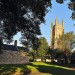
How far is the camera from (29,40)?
25531 millimetres

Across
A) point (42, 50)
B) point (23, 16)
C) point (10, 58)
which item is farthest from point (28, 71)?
point (42, 50)

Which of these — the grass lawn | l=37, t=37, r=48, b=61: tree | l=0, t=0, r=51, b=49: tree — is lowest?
the grass lawn

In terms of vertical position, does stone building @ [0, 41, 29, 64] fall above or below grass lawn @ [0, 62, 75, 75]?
above

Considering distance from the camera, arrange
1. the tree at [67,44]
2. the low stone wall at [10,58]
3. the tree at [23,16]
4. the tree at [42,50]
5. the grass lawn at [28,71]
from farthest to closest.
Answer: the tree at [67,44], the tree at [42,50], the low stone wall at [10,58], the grass lawn at [28,71], the tree at [23,16]

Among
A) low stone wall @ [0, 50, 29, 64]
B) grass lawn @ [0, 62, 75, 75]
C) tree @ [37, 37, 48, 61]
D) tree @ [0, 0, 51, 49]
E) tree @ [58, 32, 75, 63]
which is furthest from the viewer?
tree @ [58, 32, 75, 63]

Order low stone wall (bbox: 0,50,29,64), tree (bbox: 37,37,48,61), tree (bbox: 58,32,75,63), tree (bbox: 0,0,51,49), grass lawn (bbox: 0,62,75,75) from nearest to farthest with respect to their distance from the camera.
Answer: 1. tree (bbox: 0,0,51,49)
2. grass lawn (bbox: 0,62,75,75)
3. low stone wall (bbox: 0,50,29,64)
4. tree (bbox: 37,37,48,61)
5. tree (bbox: 58,32,75,63)

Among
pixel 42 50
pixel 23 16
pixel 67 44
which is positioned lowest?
pixel 23 16

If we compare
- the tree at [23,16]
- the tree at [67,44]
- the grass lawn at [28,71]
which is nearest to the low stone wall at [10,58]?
the grass lawn at [28,71]

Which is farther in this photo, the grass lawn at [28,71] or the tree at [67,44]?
the tree at [67,44]

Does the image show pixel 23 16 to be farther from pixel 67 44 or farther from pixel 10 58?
pixel 67 44

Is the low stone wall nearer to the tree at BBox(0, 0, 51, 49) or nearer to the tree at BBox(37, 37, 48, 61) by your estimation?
the tree at BBox(37, 37, 48, 61)

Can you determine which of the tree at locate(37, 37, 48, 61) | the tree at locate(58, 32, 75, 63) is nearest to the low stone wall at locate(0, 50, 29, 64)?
the tree at locate(37, 37, 48, 61)

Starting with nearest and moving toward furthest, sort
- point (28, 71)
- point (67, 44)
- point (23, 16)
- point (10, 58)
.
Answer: point (23, 16) → point (28, 71) → point (10, 58) → point (67, 44)

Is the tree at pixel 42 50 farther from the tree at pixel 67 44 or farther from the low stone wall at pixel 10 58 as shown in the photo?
the low stone wall at pixel 10 58
